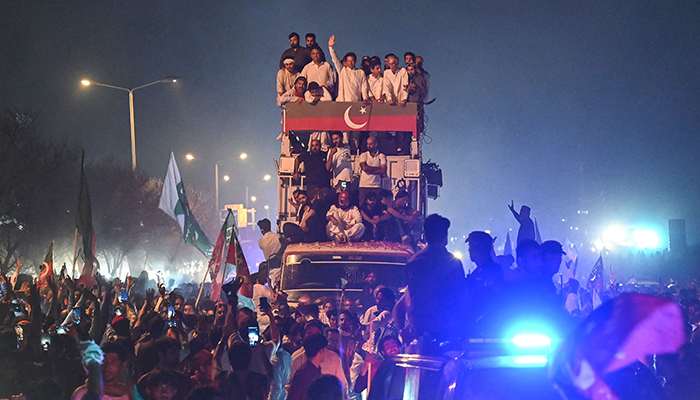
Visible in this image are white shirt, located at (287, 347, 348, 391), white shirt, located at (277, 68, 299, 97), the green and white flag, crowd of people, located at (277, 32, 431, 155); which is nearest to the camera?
white shirt, located at (287, 347, 348, 391)

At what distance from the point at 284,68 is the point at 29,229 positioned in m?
17.8

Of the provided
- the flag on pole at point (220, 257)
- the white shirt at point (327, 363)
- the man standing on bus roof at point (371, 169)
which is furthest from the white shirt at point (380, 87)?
the white shirt at point (327, 363)

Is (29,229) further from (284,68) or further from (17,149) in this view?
(284,68)

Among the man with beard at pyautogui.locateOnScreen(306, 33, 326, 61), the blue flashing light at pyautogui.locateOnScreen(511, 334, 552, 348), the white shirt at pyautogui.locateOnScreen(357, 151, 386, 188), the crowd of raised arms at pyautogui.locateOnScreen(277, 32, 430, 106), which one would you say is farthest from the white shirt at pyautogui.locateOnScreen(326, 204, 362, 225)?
the blue flashing light at pyautogui.locateOnScreen(511, 334, 552, 348)

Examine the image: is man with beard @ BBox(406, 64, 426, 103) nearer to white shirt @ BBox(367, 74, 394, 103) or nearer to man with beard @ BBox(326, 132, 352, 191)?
white shirt @ BBox(367, 74, 394, 103)

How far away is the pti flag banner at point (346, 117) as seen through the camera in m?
15.0

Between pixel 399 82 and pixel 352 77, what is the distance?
1.08m

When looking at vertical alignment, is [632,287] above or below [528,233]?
below

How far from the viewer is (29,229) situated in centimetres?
3012

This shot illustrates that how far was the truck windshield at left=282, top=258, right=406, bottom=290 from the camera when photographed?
36.8 feet

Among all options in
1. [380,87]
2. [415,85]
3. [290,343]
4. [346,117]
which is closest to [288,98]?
[346,117]

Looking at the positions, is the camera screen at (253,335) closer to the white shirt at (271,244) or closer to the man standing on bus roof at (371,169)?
the white shirt at (271,244)

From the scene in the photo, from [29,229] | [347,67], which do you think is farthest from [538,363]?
[29,229]

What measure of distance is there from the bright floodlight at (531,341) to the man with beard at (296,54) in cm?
1337
